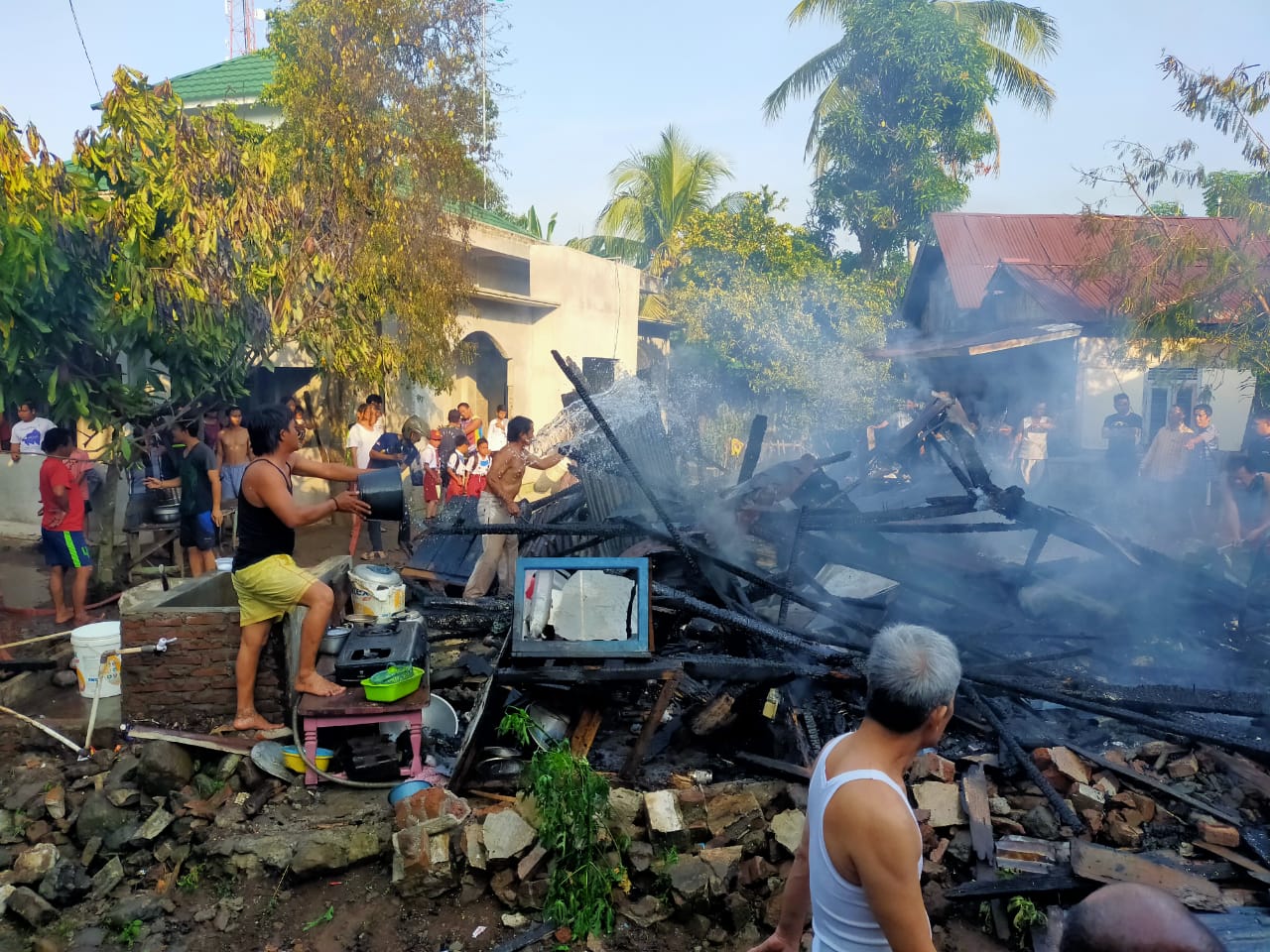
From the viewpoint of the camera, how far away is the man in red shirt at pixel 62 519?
279 inches

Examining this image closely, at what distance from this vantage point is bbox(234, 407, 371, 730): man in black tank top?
4684 mm


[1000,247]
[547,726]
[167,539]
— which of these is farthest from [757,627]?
[1000,247]

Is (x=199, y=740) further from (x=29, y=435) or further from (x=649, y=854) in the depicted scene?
(x=29, y=435)

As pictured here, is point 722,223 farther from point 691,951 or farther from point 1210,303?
point 691,951

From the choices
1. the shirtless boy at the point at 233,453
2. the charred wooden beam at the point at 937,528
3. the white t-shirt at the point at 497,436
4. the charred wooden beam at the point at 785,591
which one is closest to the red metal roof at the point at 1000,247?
the white t-shirt at the point at 497,436

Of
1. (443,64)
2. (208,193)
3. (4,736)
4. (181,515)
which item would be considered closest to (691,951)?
(4,736)

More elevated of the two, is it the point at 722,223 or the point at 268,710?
the point at 722,223

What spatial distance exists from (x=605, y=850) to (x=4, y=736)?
12.7 feet

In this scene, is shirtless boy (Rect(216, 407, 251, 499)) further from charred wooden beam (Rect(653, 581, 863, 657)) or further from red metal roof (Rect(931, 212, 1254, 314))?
red metal roof (Rect(931, 212, 1254, 314))

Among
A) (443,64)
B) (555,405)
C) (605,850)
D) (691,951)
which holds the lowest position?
(691,951)

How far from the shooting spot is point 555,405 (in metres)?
17.6

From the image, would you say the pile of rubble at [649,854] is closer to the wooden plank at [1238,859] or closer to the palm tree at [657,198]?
the wooden plank at [1238,859]

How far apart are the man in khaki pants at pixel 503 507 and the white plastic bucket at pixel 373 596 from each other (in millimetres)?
2061

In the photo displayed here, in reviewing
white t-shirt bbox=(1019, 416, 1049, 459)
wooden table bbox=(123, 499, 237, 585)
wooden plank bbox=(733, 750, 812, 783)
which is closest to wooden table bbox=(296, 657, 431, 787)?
wooden plank bbox=(733, 750, 812, 783)
